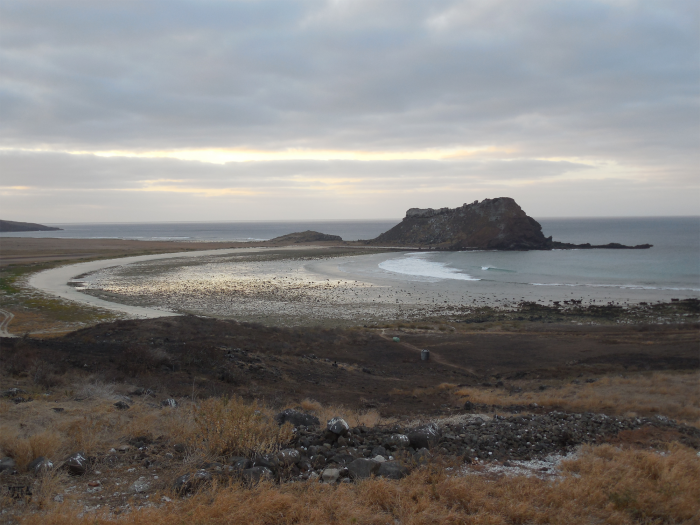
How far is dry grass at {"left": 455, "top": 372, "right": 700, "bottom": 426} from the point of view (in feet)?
34.7

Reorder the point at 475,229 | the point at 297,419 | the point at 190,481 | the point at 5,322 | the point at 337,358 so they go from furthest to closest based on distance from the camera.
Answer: the point at 475,229, the point at 5,322, the point at 337,358, the point at 297,419, the point at 190,481

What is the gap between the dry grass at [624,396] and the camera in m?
10.6

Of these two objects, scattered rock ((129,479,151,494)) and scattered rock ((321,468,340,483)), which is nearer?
scattered rock ((129,479,151,494))

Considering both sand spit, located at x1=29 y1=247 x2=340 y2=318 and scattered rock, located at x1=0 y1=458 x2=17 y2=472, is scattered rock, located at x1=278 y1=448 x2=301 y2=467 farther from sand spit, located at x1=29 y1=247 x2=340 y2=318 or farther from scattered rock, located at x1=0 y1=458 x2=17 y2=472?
sand spit, located at x1=29 y1=247 x2=340 y2=318

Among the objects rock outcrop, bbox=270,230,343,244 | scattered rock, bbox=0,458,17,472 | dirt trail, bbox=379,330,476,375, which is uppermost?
rock outcrop, bbox=270,230,343,244

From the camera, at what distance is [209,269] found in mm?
54062

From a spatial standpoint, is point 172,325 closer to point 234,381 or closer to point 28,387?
point 234,381

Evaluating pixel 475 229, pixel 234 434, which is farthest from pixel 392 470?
pixel 475 229

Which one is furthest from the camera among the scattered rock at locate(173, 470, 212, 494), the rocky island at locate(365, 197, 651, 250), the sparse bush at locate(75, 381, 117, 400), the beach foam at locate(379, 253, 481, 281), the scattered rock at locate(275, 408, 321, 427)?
the rocky island at locate(365, 197, 651, 250)

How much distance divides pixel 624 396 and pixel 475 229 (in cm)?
9801

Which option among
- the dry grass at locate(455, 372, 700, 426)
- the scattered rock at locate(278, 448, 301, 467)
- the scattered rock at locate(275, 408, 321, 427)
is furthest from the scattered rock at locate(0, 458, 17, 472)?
the dry grass at locate(455, 372, 700, 426)

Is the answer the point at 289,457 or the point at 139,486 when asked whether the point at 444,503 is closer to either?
the point at 289,457

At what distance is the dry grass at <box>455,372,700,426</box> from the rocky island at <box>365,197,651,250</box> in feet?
275

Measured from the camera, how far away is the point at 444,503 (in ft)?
16.0
